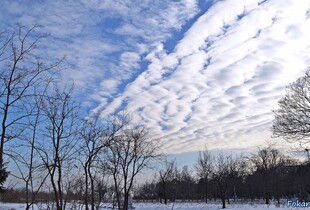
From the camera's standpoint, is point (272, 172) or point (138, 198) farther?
point (138, 198)

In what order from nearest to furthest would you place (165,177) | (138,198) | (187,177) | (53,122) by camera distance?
(53,122)
(165,177)
(187,177)
(138,198)

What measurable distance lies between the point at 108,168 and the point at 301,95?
1464cm

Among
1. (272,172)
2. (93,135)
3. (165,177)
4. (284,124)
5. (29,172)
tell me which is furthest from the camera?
(165,177)

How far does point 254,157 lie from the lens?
57.8 m

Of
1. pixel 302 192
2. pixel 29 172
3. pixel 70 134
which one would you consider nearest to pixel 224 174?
pixel 302 192

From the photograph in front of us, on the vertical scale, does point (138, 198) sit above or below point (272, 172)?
below

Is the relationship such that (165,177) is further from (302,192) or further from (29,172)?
(29,172)

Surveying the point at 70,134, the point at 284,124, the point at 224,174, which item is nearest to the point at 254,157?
the point at 224,174


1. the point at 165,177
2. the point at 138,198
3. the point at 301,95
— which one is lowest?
the point at 138,198

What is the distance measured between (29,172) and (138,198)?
91133 mm

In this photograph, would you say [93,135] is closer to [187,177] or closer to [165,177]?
[165,177]

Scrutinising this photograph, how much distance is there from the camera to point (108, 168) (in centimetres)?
2597

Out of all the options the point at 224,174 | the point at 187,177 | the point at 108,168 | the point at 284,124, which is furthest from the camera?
the point at 187,177

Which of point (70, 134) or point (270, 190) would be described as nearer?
point (70, 134)
